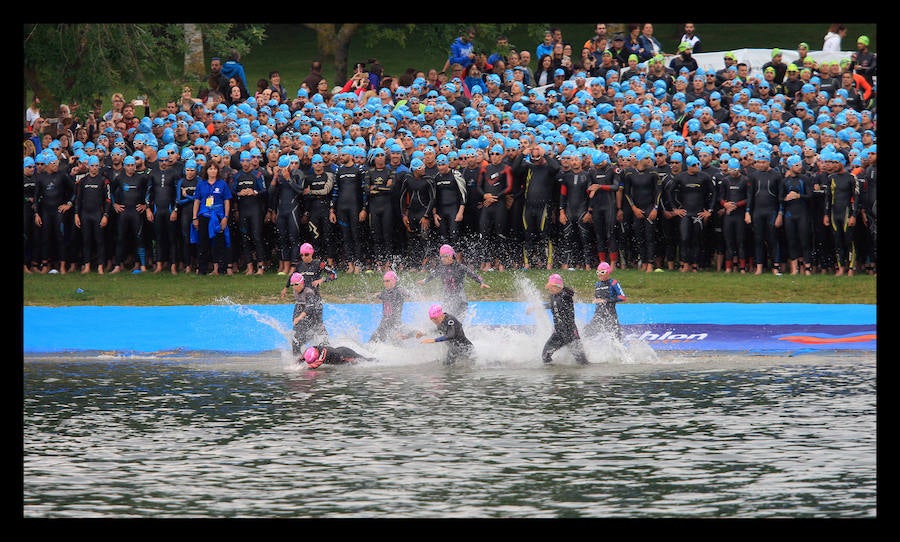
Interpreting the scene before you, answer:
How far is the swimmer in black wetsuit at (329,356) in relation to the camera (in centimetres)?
2011

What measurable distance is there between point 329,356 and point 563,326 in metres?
3.32

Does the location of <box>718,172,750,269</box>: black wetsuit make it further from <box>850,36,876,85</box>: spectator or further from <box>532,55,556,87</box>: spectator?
<box>532,55,556,87</box>: spectator

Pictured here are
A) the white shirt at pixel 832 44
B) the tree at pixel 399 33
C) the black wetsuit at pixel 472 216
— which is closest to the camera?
the black wetsuit at pixel 472 216

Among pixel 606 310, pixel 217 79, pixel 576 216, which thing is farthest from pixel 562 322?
pixel 217 79

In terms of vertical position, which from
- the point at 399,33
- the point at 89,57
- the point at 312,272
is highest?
the point at 399,33

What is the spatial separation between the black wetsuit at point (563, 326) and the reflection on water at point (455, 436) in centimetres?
32

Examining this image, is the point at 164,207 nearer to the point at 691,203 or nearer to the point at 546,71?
the point at 691,203

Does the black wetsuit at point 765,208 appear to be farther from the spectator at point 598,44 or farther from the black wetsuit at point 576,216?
the spectator at point 598,44

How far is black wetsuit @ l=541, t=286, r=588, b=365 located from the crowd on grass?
533cm

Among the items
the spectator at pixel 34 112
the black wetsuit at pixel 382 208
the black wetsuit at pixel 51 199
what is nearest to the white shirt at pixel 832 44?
the black wetsuit at pixel 382 208

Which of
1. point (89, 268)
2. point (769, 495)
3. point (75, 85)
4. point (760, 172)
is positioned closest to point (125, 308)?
point (89, 268)

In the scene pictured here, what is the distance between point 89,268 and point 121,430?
36.1 feet

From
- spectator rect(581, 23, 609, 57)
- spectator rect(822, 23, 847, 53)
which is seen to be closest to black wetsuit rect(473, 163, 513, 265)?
spectator rect(581, 23, 609, 57)

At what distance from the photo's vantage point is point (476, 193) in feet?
84.3
